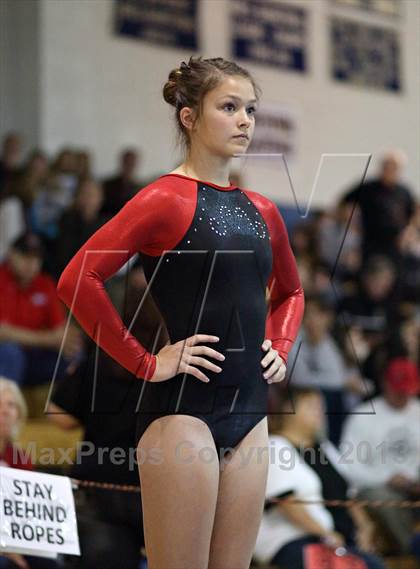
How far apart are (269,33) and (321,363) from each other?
4333 millimetres

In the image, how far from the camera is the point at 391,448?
6016mm

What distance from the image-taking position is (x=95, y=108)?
9.09 m

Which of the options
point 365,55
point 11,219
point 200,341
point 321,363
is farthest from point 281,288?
point 365,55

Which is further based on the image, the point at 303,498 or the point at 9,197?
the point at 9,197

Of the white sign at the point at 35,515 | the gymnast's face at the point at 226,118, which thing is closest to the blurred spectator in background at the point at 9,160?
the white sign at the point at 35,515

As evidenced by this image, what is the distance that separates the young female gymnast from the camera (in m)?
2.56

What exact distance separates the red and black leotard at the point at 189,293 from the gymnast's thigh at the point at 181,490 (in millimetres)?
52

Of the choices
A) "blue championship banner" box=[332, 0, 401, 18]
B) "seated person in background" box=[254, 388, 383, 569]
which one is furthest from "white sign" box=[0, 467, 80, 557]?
"blue championship banner" box=[332, 0, 401, 18]

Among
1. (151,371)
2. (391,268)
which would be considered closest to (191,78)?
(151,371)

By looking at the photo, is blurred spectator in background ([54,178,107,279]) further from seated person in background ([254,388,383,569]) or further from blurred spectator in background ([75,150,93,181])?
seated person in background ([254,388,383,569])

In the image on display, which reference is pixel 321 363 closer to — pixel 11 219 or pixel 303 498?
pixel 303 498

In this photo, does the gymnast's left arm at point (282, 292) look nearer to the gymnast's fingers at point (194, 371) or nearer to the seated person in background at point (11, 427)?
the gymnast's fingers at point (194, 371)

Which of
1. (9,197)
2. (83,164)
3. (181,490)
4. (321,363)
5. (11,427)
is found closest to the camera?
(181,490)

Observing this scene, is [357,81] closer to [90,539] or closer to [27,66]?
[27,66]
